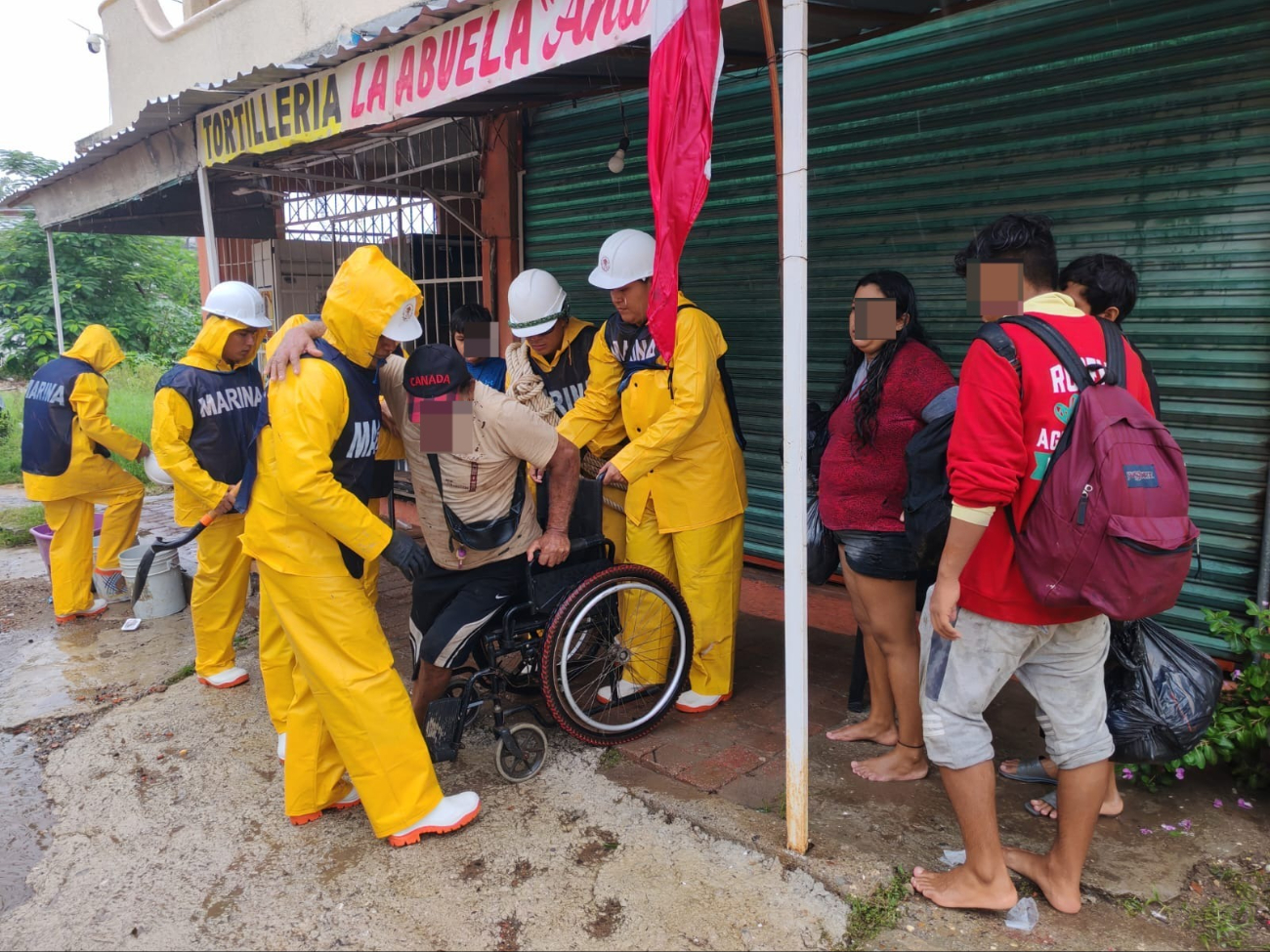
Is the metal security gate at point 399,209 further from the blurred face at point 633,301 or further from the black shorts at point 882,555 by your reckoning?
the black shorts at point 882,555

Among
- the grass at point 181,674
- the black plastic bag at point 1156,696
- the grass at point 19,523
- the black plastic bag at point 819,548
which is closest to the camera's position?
the black plastic bag at point 1156,696

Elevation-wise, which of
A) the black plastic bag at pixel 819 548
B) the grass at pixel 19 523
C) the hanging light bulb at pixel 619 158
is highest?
the hanging light bulb at pixel 619 158

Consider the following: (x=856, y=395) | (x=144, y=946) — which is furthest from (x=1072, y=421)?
(x=144, y=946)

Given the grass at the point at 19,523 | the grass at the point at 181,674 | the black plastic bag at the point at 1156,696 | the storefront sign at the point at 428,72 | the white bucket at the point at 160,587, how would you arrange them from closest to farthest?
the black plastic bag at the point at 1156,696 → the storefront sign at the point at 428,72 → the grass at the point at 181,674 → the white bucket at the point at 160,587 → the grass at the point at 19,523

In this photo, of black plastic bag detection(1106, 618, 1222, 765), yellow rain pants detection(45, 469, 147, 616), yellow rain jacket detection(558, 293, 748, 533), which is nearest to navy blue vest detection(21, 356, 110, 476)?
yellow rain pants detection(45, 469, 147, 616)

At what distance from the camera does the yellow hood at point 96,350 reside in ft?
17.8

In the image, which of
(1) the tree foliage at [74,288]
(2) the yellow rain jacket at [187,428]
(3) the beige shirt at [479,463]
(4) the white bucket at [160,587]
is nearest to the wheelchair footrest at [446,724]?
(3) the beige shirt at [479,463]

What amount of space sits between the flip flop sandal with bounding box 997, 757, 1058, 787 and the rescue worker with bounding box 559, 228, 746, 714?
122cm

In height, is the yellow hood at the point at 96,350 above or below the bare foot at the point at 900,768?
above

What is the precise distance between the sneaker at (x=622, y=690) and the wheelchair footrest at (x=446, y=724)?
652 millimetres

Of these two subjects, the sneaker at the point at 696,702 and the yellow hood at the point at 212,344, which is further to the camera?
the yellow hood at the point at 212,344

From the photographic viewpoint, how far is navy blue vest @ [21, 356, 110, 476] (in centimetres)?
536

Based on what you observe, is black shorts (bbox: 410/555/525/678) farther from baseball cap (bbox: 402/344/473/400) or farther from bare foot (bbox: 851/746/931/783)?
bare foot (bbox: 851/746/931/783)

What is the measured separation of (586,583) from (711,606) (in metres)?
0.72
